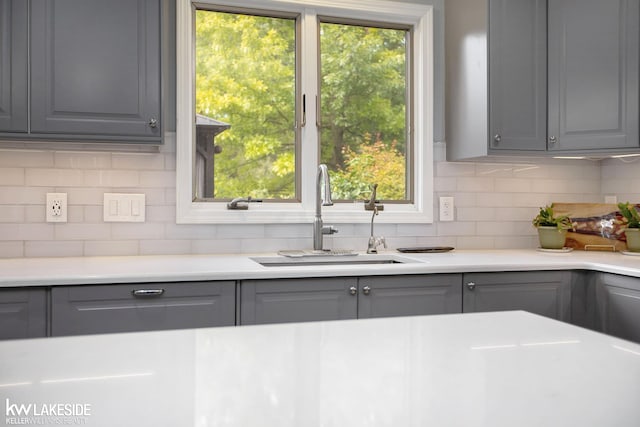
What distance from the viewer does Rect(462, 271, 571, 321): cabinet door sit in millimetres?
2490

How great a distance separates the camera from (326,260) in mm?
2789

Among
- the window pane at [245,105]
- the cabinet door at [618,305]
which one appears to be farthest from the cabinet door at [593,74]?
the window pane at [245,105]

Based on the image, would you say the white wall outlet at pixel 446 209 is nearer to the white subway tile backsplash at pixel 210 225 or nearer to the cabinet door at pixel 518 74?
the white subway tile backsplash at pixel 210 225

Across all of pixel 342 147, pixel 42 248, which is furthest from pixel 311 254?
pixel 42 248

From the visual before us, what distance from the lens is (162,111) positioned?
250cm

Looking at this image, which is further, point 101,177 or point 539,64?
point 539,64

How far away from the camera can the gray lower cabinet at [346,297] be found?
2.21 metres

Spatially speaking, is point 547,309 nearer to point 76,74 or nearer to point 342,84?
point 342,84

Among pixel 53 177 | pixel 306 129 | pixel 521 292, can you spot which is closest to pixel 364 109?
pixel 306 129

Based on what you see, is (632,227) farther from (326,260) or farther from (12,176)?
(12,176)

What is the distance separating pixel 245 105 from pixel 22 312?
152cm

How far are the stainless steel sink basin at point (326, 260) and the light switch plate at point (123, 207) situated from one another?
2.02 feet

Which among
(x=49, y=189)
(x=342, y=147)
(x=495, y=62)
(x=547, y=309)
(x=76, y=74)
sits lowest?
(x=547, y=309)

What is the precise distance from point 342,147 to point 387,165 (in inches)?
11.6
